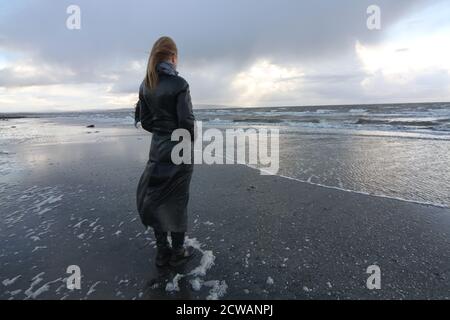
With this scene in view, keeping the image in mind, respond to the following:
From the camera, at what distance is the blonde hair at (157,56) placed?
2660 mm

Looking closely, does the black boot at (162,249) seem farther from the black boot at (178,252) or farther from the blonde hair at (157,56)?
the blonde hair at (157,56)

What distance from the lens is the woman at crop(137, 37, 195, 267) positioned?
2629mm

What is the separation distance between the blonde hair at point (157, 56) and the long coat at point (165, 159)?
59 millimetres

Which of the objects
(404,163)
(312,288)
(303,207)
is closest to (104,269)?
(312,288)

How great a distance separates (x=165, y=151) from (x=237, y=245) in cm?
146

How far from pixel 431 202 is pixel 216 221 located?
3.66 meters

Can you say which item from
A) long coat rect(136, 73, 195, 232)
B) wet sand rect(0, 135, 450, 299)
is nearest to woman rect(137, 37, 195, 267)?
long coat rect(136, 73, 195, 232)

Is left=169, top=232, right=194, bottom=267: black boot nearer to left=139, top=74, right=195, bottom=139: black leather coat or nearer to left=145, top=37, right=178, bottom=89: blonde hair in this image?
left=139, top=74, right=195, bottom=139: black leather coat

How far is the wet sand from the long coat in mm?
555

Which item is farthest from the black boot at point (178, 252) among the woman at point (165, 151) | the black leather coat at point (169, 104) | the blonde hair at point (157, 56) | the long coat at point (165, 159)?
the blonde hair at point (157, 56)

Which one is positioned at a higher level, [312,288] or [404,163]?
[404,163]
